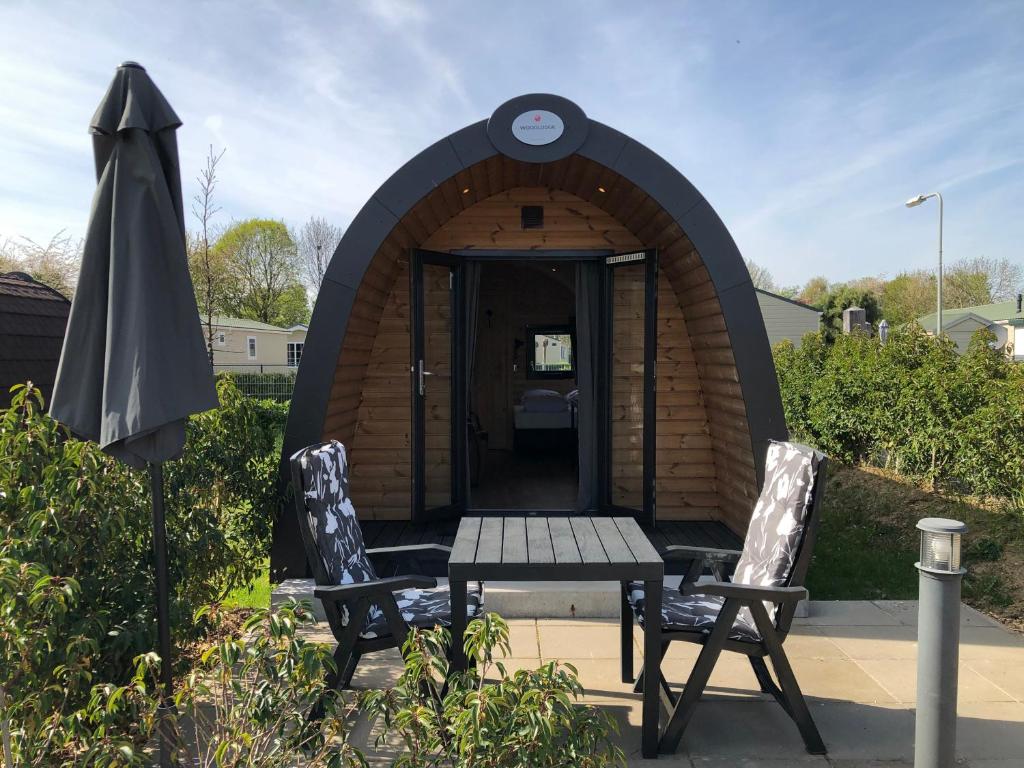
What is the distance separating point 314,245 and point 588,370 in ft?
111

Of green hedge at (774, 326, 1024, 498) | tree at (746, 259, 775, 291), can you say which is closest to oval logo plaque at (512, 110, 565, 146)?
green hedge at (774, 326, 1024, 498)

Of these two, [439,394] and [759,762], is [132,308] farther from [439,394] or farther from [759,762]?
[439,394]

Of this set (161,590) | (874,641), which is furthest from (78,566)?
(874,641)

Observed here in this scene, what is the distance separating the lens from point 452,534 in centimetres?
507

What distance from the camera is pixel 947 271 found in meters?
36.8

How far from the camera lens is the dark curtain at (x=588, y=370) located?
18.1ft

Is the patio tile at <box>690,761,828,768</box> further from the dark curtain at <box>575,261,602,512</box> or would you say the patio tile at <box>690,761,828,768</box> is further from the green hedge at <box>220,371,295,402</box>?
the green hedge at <box>220,371,295,402</box>

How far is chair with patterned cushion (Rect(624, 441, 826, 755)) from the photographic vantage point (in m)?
2.54

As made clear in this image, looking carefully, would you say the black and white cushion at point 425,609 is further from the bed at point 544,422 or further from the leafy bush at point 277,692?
the bed at point 544,422

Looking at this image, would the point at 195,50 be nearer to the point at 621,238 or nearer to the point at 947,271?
the point at 621,238

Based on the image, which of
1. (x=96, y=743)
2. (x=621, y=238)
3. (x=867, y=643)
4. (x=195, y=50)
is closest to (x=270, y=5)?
(x=195, y=50)

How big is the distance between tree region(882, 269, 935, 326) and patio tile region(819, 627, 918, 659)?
33.9 metres

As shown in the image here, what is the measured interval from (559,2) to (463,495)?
4.26 meters

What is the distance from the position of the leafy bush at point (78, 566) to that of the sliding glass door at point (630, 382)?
2.99 meters
